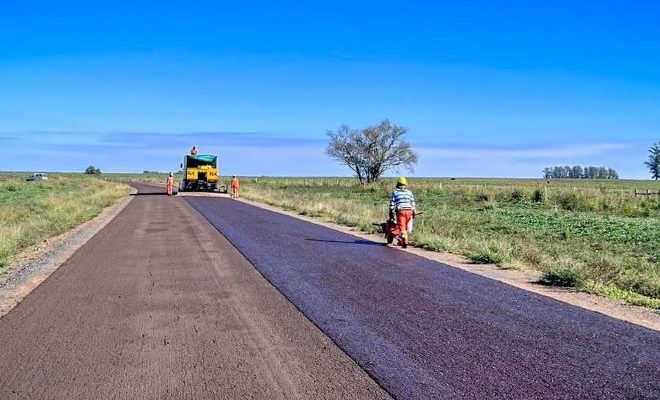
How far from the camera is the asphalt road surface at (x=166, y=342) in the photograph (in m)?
5.08

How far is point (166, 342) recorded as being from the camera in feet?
21.2

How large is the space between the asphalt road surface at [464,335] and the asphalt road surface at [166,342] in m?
0.38

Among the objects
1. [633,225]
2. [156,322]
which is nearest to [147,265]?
[156,322]

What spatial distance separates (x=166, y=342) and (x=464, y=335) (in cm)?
308

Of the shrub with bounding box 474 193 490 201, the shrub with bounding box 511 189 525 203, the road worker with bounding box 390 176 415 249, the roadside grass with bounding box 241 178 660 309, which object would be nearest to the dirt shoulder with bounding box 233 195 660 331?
the roadside grass with bounding box 241 178 660 309

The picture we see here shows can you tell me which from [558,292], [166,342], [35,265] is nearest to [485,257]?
[558,292]

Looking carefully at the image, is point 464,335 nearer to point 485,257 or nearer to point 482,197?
point 485,257

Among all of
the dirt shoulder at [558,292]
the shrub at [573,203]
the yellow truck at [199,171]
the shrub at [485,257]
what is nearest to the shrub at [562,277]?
the dirt shoulder at [558,292]

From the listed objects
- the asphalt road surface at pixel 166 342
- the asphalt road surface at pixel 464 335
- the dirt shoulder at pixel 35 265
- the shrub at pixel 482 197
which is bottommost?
the dirt shoulder at pixel 35 265

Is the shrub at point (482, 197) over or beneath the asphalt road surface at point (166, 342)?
over

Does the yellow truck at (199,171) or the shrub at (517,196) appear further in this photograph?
the yellow truck at (199,171)

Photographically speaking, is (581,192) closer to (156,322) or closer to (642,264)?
(642,264)

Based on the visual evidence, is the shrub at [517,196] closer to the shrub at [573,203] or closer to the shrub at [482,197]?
the shrub at [482,197]

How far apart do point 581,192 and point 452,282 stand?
34730 mm
